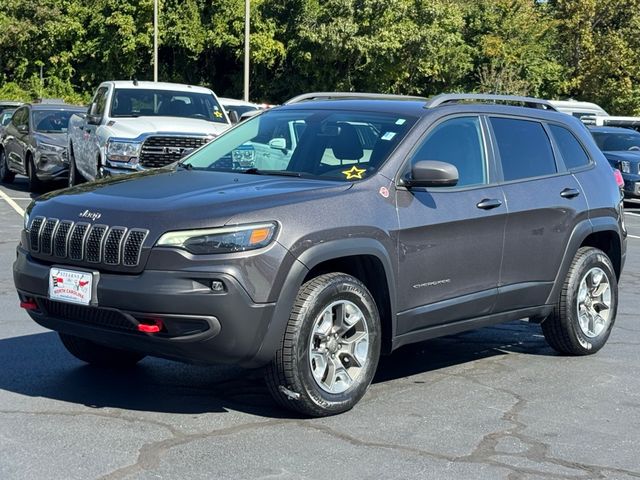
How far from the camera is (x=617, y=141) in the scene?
2397cm

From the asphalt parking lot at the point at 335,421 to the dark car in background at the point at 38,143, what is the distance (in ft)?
39.0

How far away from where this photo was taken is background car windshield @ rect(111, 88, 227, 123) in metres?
15.6

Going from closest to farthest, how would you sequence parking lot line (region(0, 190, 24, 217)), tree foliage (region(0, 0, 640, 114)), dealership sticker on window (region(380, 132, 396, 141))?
dealership sticker on window (region(380, 132, 396, 141)), parking lot line (region(0, 190, 24, 217)), tree foliage (region(0, 0, 640, 114))

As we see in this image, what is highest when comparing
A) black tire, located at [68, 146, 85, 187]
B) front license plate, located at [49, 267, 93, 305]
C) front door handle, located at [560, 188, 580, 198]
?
front door handle, located at [560, 188, 580, 198]

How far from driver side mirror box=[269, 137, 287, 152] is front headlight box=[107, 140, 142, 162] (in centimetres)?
781

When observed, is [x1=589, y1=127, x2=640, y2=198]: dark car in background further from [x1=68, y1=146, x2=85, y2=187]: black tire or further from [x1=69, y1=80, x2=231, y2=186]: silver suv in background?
[x1=68, y1=146, x2=85, y2=187]: black tire

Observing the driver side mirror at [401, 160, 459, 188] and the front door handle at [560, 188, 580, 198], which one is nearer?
the driver side mirror at [401, 160, 459, 188]

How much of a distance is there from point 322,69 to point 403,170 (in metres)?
44.0

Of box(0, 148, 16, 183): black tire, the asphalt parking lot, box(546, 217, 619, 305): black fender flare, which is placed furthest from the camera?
box(0, 148, 16, 183): black tire

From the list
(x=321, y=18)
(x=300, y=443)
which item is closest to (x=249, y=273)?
(x=300, y=443)

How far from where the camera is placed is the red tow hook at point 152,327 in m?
5.27

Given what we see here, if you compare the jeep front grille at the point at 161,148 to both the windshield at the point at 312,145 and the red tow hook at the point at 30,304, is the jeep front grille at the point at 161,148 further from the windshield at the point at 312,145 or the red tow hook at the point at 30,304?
the red tow hook at the point at 30,304

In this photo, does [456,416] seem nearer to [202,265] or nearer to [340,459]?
[340,459]

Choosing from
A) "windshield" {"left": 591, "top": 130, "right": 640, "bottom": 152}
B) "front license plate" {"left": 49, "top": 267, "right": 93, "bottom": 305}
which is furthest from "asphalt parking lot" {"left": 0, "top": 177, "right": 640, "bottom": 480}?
"windshield" {"left": 591, "top": 130, "right": 640, "bottom": 152}
